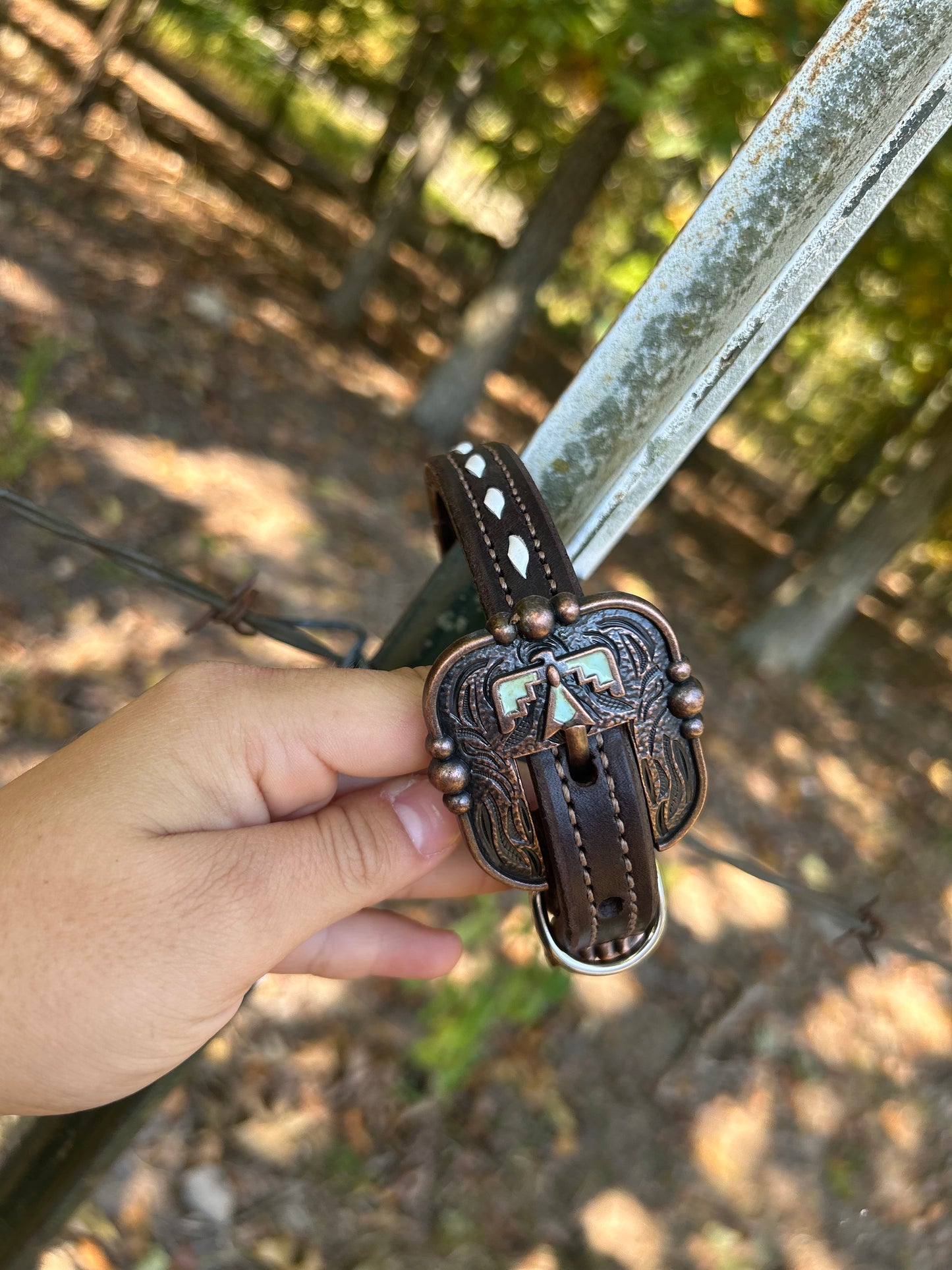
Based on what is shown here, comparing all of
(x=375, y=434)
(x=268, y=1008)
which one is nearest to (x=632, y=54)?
(x=375, y=434)

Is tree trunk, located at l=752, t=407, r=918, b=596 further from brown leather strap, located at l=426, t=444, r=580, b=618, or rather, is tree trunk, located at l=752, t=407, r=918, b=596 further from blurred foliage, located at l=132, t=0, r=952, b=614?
brown leather strap, located at l=426, t=444, r=580, b=618

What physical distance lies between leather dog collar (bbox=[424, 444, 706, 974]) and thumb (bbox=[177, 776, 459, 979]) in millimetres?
124

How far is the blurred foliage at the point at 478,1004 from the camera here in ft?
8.96

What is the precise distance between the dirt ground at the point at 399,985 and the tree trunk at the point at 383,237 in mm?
794

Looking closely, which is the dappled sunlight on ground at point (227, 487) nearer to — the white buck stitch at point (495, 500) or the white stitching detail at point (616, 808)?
the white buck stitch at point (495, 500)

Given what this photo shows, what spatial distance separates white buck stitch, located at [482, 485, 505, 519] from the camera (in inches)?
44.3

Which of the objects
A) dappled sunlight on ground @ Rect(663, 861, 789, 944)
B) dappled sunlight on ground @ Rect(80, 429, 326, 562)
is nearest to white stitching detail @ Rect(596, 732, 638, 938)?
dappled sunlight on ground @ Rect(663, 861, 789, 944)

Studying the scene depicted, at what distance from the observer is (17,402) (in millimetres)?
4211

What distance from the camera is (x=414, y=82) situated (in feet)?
27.8

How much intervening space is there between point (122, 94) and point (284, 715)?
33.3 ft

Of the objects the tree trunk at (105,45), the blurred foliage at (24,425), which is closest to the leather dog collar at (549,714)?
the blurred foliage at (24,425)

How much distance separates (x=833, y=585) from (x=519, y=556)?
6227mm

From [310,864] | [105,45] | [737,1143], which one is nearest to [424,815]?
[310,864]

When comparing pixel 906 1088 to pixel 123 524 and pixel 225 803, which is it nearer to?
pixel 225 803
